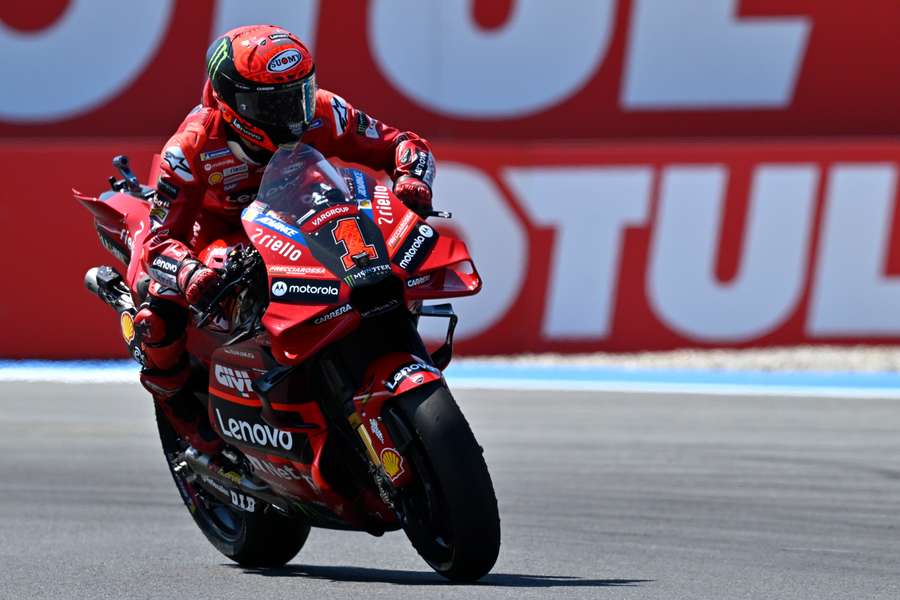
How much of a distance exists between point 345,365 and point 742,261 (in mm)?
8001

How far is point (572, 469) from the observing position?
8.45 meters

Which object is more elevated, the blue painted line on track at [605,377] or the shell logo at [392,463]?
the shell logo at [392,463]

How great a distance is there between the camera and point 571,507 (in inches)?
291

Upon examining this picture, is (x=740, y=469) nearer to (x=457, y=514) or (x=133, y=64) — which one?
(x=457, y=514)

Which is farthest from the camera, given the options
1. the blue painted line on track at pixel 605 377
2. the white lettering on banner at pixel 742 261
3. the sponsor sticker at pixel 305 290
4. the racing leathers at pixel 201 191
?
the white lettering on banner at pixel 742 261

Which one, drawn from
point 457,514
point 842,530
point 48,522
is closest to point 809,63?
point 842,530

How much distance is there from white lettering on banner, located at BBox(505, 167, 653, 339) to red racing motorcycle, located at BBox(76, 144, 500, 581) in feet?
23.8

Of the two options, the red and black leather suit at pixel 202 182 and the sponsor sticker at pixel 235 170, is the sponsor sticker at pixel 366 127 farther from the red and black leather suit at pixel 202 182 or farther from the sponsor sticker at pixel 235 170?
the sponsor sticker at pixel 235 170

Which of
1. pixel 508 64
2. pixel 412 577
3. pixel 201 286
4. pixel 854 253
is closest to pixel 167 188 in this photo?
pixel 201 286

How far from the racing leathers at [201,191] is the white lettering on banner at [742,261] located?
6861 mm

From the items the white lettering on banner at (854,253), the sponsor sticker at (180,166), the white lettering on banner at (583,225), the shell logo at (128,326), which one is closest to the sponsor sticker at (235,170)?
the sponsor sticker at (180,166)

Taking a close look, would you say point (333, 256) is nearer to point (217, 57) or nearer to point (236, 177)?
point (236, 177)

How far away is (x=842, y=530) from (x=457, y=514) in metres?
2.45

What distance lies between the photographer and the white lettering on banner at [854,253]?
1266 cm
